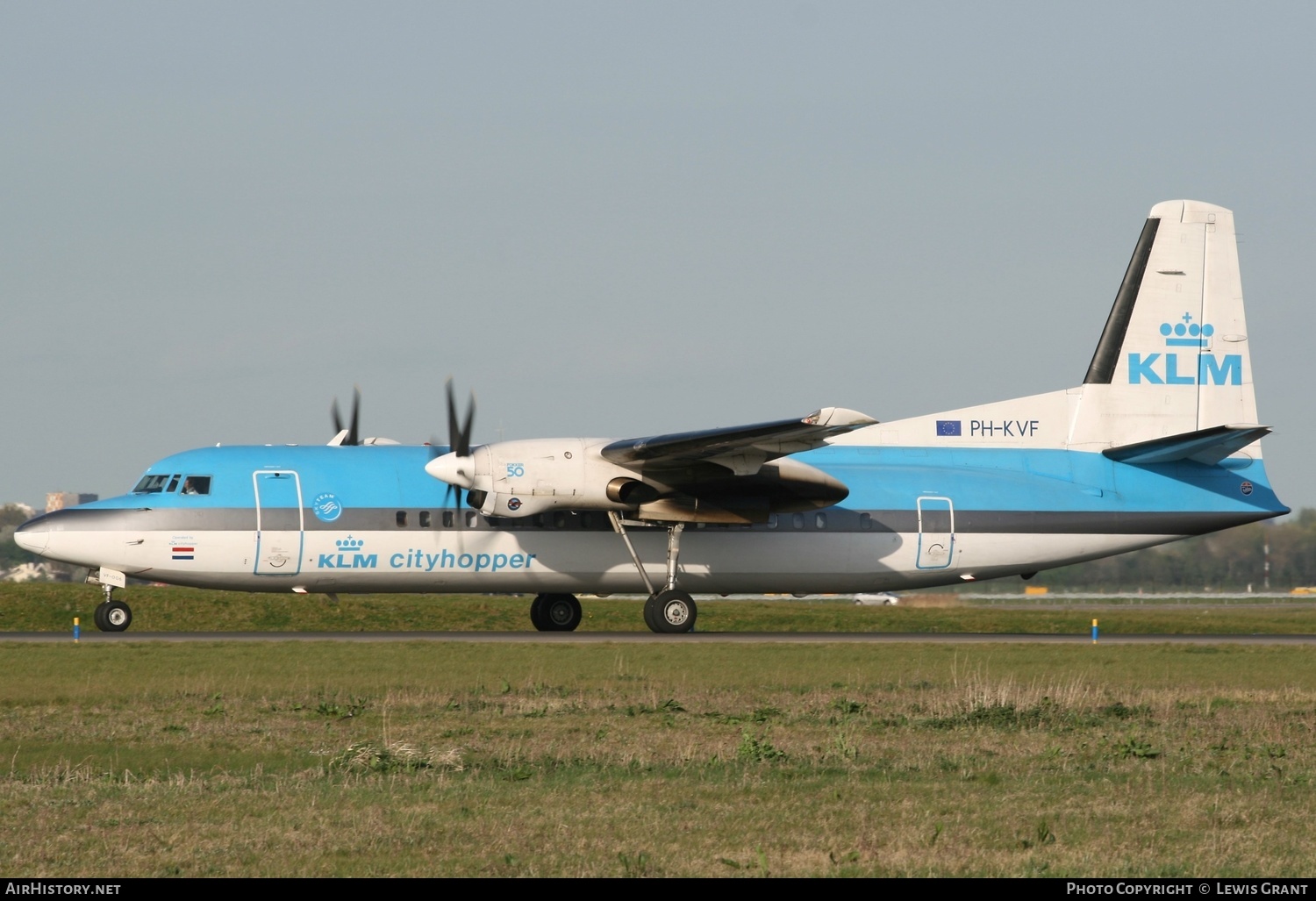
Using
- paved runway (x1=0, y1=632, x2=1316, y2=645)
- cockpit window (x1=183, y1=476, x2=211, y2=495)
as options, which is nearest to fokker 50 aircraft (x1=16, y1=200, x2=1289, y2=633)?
cockpit window (x1=183, y1=476, x2=211, y2=495)

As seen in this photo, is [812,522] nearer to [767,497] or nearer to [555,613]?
[767,497]

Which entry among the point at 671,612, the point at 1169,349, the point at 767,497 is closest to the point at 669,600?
the point at 671,612

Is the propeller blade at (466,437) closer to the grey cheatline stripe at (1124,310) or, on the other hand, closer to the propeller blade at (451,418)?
the propeller blade at (451,418)

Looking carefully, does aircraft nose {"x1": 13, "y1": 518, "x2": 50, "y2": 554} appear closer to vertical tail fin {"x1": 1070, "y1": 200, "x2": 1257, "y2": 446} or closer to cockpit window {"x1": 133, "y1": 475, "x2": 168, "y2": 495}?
cockpit window {"x1": 133, "y1": 475, "x2": 168, "y2": 495}

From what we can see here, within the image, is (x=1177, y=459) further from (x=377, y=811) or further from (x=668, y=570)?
(x=377, y=811)

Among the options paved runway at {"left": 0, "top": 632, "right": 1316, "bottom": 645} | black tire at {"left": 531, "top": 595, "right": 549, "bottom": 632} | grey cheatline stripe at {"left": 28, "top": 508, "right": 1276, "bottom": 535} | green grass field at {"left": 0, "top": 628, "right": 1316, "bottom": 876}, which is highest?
grey cheatline stripe at {"left": 28, "top": 508, "right": 1276, "bottom": 535}

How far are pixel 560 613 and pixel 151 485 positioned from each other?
8.42 m

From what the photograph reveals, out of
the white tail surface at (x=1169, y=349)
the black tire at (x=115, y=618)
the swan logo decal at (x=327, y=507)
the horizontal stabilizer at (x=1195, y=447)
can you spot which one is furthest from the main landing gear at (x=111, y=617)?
the horizontal stabilizer at (x=1195, y=447)

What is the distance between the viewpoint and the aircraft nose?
26203mm

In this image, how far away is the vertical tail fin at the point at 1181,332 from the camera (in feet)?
102

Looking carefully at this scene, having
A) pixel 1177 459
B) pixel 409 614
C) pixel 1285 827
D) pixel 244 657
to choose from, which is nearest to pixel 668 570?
pixel 244 657

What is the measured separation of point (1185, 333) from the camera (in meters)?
31.3

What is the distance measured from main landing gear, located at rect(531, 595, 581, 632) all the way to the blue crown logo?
13.8m

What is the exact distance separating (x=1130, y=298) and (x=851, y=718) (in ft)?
57.9
